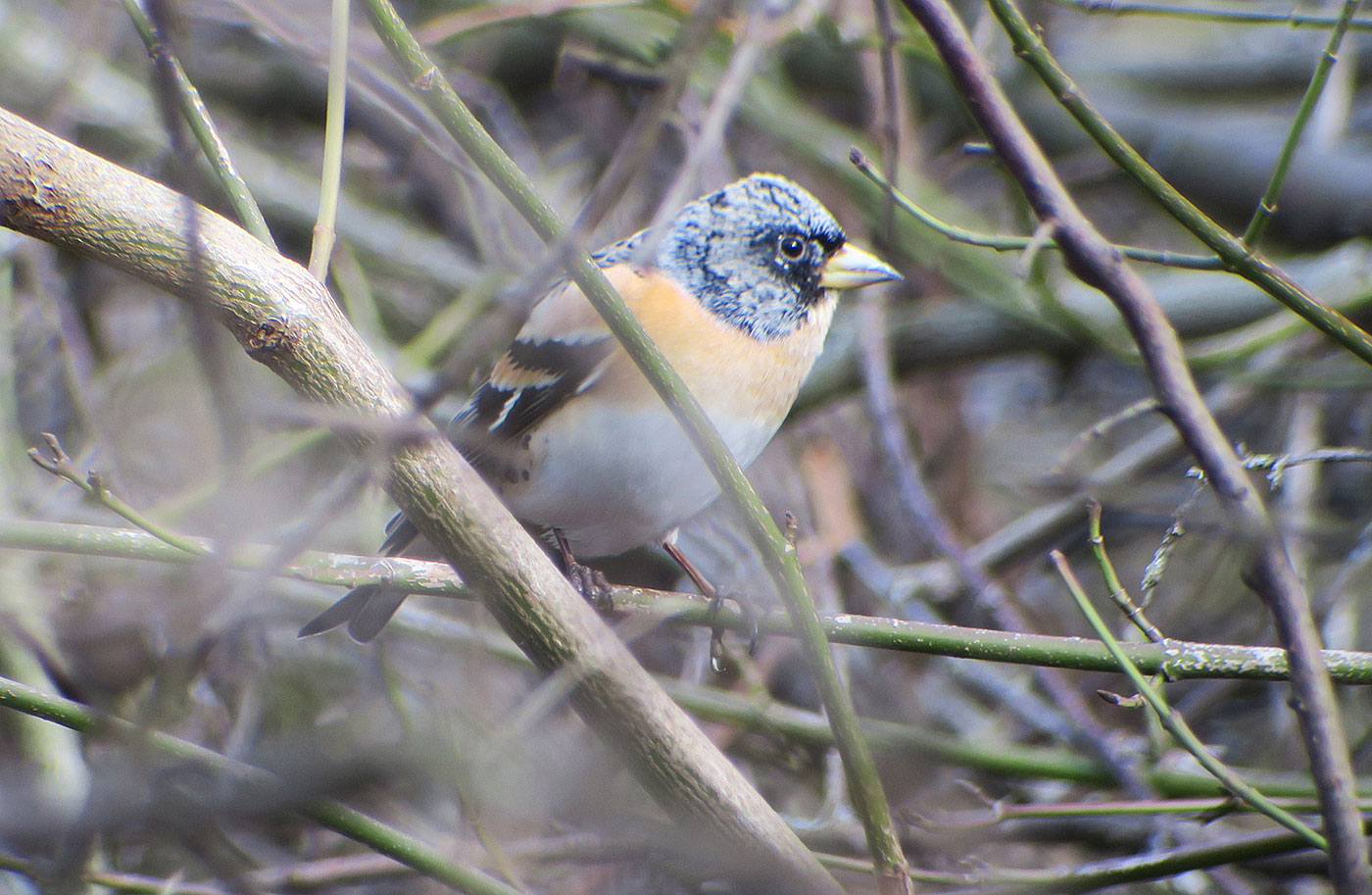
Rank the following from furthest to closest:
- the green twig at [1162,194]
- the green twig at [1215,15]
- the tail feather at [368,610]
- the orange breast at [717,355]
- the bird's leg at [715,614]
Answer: the orange breast at [717,355], the tail feather at [368,610], the green twig at [1215,15], the bird's leg at [715,614], the green twig at [1162,194]

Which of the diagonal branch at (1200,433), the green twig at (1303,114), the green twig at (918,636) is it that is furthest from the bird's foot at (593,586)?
the green twig at (1303,114)

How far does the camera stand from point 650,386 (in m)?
2.27

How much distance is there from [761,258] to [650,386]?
1.81 feet

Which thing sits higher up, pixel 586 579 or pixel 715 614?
pixel 586 579

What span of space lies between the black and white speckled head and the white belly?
0.30 meters

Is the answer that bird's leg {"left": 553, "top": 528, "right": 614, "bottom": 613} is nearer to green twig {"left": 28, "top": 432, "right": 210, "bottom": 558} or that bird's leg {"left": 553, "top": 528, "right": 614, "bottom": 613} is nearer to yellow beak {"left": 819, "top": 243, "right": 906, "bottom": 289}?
green twig {"left": 28, "top": 432, "right": 210, "bottom": 558}

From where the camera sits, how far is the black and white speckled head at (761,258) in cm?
260

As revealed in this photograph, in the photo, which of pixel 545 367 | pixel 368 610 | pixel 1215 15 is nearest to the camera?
pixel 1215 15

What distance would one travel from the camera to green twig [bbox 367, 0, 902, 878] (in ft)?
3.92

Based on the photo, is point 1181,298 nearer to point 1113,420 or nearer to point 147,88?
point 1113,420

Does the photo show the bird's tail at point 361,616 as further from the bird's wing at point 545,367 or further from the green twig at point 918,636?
the green twig at point 918,636

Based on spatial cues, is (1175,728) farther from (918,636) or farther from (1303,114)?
(1303,114)

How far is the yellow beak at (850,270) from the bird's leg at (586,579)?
83 centimetres

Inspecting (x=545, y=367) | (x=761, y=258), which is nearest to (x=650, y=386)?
(x=545, y=367)
